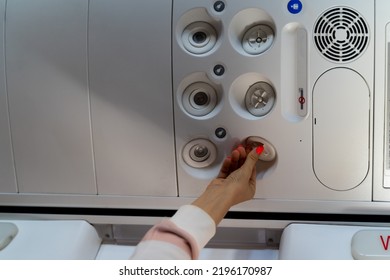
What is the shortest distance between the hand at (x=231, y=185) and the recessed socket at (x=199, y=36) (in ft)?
0.92

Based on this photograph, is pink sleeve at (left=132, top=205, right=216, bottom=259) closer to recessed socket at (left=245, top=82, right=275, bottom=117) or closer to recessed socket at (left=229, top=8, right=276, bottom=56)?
recessed socket at (left=245, top=82, right=275, bottom=117)

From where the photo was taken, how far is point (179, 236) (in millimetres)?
763

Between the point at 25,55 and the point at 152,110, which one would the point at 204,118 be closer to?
the point at 152,110

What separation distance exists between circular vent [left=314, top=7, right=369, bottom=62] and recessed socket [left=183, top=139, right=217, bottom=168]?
0.36 meters

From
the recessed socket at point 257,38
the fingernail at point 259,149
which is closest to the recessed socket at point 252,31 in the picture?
the recessed socket at point 257,38

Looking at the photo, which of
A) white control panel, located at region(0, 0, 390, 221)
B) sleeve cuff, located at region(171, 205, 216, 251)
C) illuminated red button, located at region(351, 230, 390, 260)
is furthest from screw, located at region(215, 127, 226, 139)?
illuminated red button, located at region(351, 230, 390, 260)

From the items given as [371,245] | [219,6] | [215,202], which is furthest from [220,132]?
[371,245]

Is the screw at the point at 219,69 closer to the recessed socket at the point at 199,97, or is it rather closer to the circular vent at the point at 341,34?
the recessed socket at the point at 199,97

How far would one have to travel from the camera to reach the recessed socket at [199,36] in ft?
3.34

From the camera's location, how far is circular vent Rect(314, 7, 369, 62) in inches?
37.5

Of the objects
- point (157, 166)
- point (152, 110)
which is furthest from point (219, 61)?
point (157, 166)

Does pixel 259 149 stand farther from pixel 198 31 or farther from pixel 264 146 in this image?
pixel 198 31

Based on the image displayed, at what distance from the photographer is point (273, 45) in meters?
0.97

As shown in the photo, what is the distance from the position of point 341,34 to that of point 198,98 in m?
0.38
